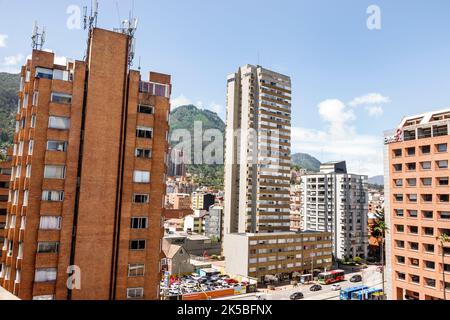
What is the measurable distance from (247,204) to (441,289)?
6027cm

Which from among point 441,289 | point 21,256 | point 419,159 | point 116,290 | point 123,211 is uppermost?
point 419,159

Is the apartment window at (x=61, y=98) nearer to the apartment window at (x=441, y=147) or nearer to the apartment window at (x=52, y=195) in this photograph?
the apartment window at (x=52, y=195)

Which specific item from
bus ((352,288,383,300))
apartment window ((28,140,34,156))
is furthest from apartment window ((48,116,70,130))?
bus ((352,288,383,300))

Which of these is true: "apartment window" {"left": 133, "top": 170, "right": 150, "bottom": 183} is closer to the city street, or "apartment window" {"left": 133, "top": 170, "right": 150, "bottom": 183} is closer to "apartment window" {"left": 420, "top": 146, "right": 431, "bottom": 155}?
the city street

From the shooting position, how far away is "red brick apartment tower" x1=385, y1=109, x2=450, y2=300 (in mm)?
49125

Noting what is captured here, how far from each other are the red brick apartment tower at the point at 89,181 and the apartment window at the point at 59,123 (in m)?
0.08

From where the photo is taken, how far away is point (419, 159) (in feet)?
174

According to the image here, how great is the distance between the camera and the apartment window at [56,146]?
29.3 metres

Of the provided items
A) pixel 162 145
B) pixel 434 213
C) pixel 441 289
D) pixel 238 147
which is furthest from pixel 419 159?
pixel 238 147

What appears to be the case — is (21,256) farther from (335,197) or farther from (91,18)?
(335,197)

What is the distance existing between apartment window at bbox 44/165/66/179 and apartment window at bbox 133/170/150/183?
610 cm

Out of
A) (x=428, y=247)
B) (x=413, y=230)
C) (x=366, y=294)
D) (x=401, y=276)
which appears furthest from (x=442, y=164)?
(x=366, y=294)

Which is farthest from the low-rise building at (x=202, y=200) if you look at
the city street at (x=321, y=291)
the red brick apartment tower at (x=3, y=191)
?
the red brick apartment tower at (x=3, y=191)

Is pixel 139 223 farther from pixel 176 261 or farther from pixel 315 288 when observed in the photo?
pixel 315 288
